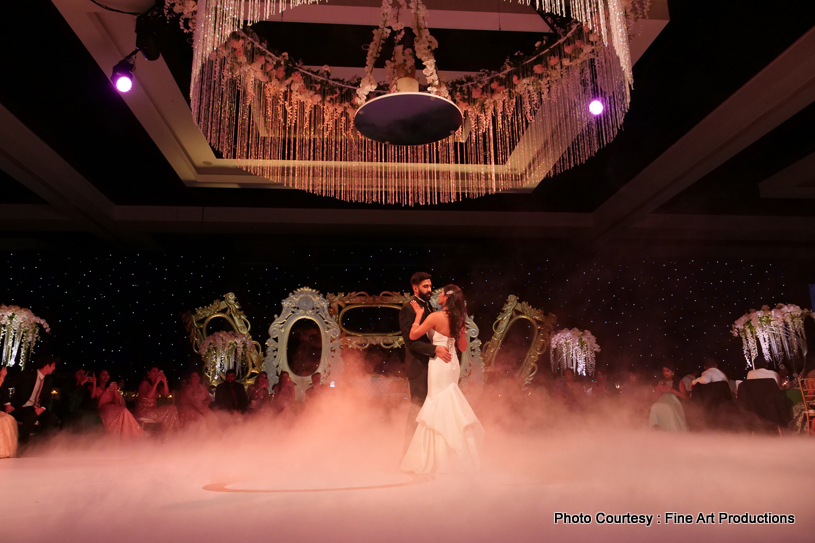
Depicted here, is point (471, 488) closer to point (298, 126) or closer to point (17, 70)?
point (298, 126)

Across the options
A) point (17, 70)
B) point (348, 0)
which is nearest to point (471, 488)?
point (348, 0)

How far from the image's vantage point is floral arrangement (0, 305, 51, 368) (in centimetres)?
873

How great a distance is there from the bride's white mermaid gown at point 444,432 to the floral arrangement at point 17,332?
26.4ft

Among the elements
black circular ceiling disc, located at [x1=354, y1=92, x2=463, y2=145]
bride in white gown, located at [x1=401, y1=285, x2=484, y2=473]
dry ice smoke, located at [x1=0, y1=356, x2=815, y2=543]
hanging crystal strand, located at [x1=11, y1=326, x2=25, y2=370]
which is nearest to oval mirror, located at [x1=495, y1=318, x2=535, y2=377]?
dry ice smoke, located at [x1=0, y1=356, x2=815, y2=543]

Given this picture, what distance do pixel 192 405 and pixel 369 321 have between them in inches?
139

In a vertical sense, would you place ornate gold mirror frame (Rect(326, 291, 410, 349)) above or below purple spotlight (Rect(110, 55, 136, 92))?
below

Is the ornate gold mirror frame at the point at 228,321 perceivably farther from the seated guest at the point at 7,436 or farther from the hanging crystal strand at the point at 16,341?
the seated guest at the point at 7,436

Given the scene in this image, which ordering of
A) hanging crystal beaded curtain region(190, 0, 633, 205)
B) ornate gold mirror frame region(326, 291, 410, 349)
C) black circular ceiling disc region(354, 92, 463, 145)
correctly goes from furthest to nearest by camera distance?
ornate gold mirror frame region(326, 291, 410, 349) → hanging crystal beaded curtain region(190, 0, 633, 205) → black circular ceiling disc region(354, 92, 463, 145)

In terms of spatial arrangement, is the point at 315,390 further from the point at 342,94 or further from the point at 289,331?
the point at 342,94

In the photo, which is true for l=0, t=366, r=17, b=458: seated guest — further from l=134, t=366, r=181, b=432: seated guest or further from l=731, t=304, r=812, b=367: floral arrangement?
l=731, t=304, r=812, b=367: floral arrangement

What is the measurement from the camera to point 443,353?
3.89 metres

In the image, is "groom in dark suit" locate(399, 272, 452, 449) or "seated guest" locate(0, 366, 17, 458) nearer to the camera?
"groom in dark suit" locate(399, 272, 452, 449)

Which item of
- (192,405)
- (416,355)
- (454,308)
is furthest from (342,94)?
(192,405)

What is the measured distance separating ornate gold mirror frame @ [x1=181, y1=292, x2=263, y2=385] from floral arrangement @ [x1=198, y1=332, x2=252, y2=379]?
0.10m
